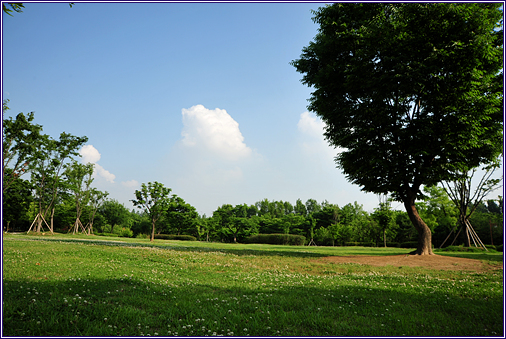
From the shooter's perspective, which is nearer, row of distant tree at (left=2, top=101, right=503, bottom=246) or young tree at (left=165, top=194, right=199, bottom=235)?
row of distant tree at (left=2, top=101, right=503, bottom=246)

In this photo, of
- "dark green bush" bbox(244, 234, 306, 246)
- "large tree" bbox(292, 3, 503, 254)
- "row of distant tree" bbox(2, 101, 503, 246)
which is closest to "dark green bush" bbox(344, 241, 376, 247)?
"row of distant tree" bbox(2, 101, 503, 246)

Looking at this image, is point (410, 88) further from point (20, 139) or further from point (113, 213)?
point (113, 213)

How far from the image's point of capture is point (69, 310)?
Answer: 488 centimetres

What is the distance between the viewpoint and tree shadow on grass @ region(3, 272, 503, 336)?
439 centimetres

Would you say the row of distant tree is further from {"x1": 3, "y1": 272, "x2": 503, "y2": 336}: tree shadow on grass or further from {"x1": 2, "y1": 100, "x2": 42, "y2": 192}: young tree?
{"x1": 3, "y1": 272, "x2": 503, "y2": 336}: tree shadow on grass

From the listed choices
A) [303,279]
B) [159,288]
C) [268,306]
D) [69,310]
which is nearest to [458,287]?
[303,279]

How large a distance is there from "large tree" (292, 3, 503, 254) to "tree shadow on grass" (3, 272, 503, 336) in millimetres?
10593

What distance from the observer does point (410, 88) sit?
594 inches

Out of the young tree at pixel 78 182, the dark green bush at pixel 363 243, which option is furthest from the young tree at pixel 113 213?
the dark green bush at pixel 363 243

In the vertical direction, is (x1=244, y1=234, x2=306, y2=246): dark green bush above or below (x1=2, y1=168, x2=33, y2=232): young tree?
below

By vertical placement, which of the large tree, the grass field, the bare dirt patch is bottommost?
the bare dirt patch

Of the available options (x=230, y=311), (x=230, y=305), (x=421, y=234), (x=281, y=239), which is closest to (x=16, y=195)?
(x=281, y=239)

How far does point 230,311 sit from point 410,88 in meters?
15.2

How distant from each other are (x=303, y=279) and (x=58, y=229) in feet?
244
